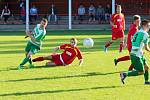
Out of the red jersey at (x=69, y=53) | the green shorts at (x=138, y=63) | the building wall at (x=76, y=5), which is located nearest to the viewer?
the green shorts at (x=138, y=63)

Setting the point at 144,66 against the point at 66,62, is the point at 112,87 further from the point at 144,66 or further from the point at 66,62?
the point at 66,62

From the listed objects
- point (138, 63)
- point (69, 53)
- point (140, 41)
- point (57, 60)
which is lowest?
point (57, 60)

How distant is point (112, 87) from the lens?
45.4 ft

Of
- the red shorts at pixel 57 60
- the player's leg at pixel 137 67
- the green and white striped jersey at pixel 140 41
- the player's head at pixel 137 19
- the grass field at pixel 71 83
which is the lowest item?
the grass field at pixel 71 83

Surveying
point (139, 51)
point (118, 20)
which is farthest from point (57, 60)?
point (118, 20)

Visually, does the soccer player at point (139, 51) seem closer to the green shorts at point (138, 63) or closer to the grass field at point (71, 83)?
the green shorts at point (138, 63)

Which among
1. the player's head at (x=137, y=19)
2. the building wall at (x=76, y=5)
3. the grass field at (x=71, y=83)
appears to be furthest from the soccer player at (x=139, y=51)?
the building wall at (x=76, y=5)

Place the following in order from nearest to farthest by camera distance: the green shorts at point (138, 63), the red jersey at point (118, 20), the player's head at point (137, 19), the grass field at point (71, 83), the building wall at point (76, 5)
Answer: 1. the grass field at point (71, 83)
2. the green shorts at point (138, 63)
3. the player's head at point (137, 19)
4. the red jersey at point (118, 20)
5. the building wall at point (76, 5)

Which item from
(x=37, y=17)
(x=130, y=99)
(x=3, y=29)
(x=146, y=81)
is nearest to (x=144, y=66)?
(x=146, y=81)

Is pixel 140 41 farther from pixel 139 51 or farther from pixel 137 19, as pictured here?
pixel 137 19

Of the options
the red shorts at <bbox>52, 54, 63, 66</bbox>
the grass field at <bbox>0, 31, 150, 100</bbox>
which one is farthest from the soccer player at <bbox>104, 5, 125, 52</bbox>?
the red shorts at <bbox>52, 54, 63, 66</bbox>

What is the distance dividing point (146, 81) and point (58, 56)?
15.3ft

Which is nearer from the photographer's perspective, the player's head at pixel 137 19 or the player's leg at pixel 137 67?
the player's leg at pixel 137 67

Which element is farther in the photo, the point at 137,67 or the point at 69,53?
the point at 69,53
